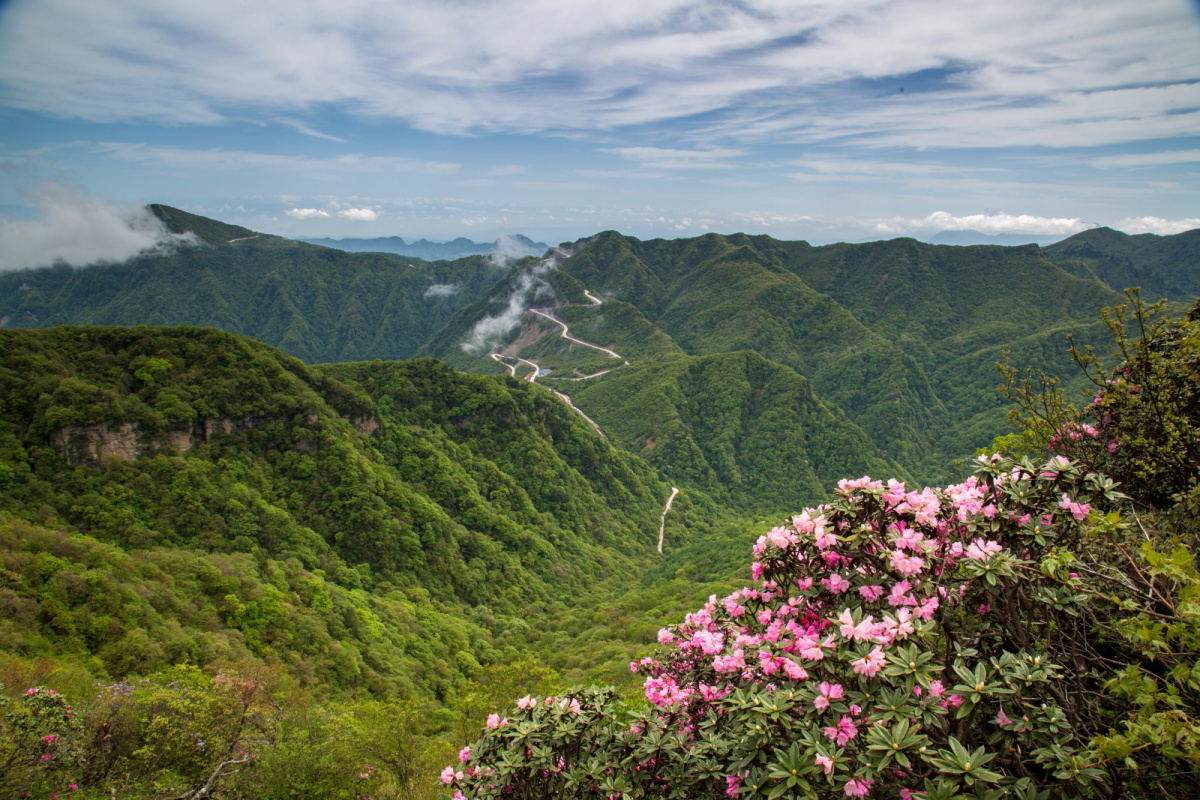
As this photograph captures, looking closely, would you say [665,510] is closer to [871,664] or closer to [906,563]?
[906,563]

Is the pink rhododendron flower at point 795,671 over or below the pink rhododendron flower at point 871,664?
below

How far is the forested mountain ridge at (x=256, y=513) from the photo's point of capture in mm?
29375

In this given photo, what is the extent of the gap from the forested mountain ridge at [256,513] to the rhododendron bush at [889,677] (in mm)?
28558

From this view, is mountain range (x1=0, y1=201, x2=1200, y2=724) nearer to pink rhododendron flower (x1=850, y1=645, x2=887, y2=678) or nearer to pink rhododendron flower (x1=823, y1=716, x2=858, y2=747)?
pink rhododendron flower (x1=823, y1=716, x2=858, y2=747)

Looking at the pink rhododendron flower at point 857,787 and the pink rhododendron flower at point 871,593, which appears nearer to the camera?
the pink rhododendron flower at point 857,787

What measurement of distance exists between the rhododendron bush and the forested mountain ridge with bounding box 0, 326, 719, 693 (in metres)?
28.6

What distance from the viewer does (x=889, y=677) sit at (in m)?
5.35

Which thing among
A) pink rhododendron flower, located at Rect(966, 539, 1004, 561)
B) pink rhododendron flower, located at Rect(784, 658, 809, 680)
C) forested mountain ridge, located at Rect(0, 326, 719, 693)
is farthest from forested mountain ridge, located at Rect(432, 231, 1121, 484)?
pink rhododendron flower, located at Rect(784, 658, 809, 680)

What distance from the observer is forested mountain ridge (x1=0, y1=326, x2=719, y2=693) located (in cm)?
2938

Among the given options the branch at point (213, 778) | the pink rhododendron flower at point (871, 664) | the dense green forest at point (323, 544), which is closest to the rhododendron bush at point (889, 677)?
the pink rhododendron flower at point (871, 664)

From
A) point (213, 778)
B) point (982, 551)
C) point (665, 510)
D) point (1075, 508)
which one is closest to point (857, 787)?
point (982, 551)

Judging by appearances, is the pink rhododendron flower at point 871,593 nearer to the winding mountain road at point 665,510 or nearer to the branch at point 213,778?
the branch at point 213,778

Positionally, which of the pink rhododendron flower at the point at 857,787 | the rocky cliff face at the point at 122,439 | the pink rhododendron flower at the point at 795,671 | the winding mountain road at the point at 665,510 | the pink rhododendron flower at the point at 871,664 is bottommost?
the winding mountain road at the point at 665,510

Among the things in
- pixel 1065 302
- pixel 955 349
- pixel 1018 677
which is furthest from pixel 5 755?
pixel 1065 302
